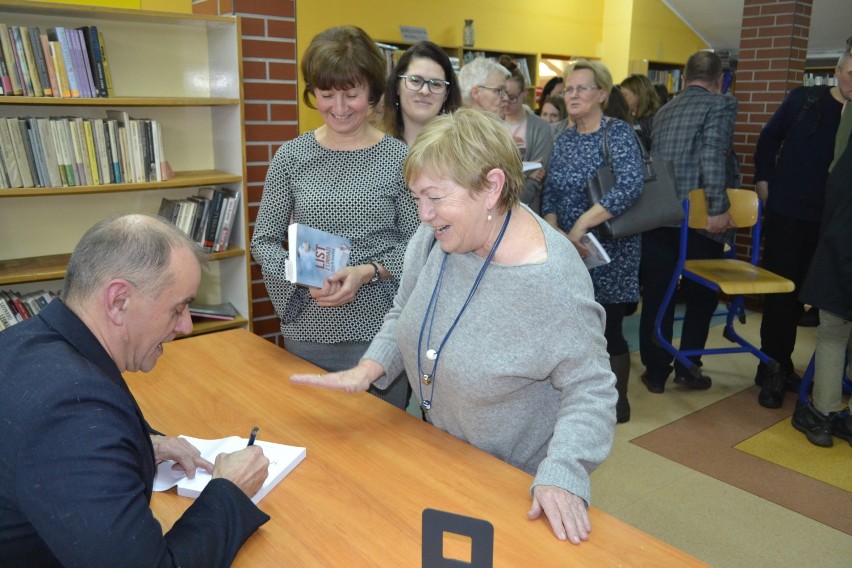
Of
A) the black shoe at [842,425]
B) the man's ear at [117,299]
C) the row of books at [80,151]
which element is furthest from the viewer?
the black shoe at [842,425]

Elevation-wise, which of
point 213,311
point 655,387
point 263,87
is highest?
point 263,87

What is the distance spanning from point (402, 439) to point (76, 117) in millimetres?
2330

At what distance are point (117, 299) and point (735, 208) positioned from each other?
375 centimetres

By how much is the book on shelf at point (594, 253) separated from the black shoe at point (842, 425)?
1.54 metres

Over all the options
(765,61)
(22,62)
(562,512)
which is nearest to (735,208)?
(765,61)

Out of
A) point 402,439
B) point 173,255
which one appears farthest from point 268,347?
point 173,255

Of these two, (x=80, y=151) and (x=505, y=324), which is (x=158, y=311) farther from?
(x=80, y=151)

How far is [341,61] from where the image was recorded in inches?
81.7

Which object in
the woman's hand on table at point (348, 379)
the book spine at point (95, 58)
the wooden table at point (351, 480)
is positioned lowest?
the wooden table at point (351, 480)

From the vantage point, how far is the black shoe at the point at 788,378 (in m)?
4.08

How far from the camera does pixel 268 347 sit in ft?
7.32

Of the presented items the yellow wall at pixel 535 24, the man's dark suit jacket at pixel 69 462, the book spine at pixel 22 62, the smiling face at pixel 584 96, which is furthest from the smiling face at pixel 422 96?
the yellow wall at pixel 535 24

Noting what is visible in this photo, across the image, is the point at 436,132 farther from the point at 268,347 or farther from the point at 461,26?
the point at 461,26

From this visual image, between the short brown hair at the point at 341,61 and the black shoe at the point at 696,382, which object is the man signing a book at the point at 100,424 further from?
the black shoe at the point at 696,382
